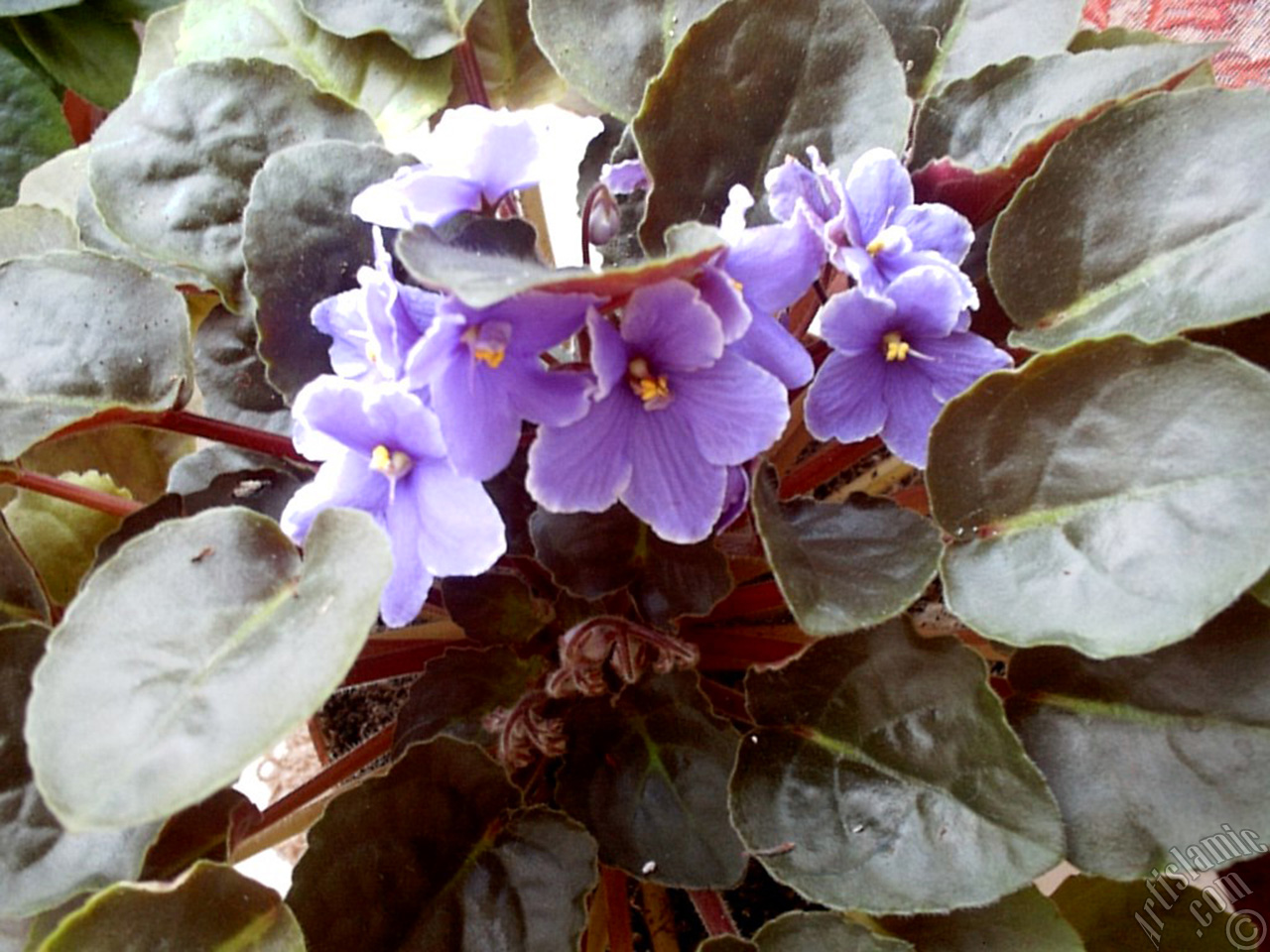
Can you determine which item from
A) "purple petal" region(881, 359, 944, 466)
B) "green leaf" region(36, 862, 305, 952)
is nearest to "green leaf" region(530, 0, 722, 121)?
"purple petal" region(881, 359, 944, 466)

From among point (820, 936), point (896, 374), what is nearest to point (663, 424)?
point (896, 374)

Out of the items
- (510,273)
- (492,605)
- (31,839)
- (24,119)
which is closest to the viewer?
(510,273)

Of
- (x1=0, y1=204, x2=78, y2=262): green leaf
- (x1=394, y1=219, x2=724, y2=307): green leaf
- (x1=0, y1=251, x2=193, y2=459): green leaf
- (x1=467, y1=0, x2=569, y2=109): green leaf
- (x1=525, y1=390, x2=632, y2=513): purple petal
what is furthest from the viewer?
(x1=467, y1=0, x2=569, y2=109): green leaf

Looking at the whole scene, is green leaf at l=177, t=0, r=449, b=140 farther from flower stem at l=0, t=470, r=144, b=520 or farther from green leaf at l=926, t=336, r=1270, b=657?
green leaf at l=926, t=336, r=1270, b=657

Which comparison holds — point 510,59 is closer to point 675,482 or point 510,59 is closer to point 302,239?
point 302,239

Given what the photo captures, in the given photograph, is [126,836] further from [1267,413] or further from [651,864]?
[1267,413]

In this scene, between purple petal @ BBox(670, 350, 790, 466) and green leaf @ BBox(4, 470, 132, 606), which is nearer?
purple petal @ BBox(670, 350, 790, 466)
